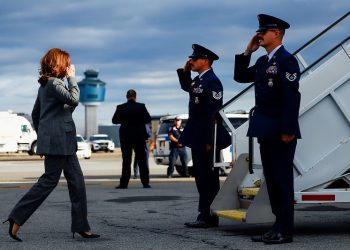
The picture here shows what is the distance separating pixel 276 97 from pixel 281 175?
687 millimetres

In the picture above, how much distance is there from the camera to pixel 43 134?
7.64 metres

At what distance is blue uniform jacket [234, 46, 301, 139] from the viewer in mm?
7066

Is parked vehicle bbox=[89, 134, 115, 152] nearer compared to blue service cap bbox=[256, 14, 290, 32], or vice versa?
blue service cap bbox=[256, 14, 290, 32]

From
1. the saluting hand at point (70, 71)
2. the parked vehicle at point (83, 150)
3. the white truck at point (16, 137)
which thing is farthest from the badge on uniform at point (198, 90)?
the white truck at point (16, 137)

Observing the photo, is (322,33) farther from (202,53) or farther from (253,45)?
(202,53)

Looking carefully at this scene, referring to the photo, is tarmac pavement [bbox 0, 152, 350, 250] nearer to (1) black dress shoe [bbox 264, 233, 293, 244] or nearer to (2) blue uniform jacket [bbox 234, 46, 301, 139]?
(1) black dress shoe [bbox 264, 233, 293, 244]

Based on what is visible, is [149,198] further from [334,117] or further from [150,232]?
[334,117]

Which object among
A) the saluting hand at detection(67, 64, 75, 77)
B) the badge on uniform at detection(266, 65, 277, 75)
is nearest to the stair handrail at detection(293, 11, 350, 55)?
the badge on uniform at detection(266, 65, 277, 75)

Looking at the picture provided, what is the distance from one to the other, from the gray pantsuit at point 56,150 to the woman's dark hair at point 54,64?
72mm

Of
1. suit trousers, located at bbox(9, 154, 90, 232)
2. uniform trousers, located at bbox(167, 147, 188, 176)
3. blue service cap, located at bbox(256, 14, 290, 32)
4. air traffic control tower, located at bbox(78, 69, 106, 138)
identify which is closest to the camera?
blue service cap, located at bbox(256, 14, 290, 32)

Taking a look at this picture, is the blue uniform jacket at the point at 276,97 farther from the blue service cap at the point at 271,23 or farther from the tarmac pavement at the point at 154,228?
the tarmac pavement at the point at 154,228

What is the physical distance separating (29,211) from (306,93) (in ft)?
9.26

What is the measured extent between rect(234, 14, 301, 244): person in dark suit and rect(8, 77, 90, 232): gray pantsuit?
5.38 ft

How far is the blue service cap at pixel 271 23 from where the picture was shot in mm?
7328
